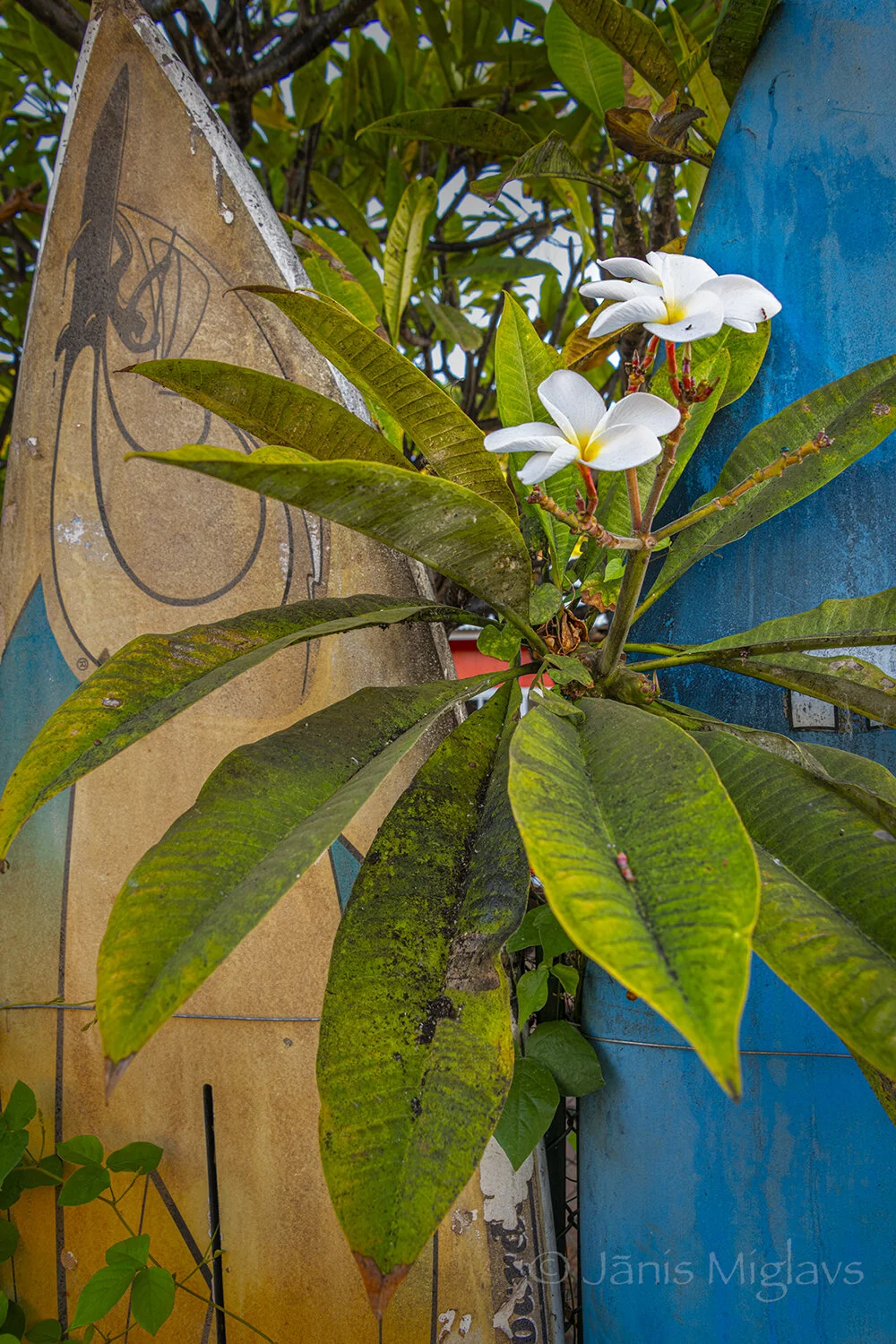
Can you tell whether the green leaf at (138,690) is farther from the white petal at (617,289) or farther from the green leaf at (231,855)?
the white petal at (617,289)

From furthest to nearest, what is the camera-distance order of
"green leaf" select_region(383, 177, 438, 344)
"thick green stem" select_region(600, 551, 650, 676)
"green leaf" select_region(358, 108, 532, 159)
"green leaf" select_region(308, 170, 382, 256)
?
"green leaf" select_region(308, 170, 382, 256) → "green leaf" select_region(383, 177, 438, 344) → "green leaf" select_region(358, 108, 532, 159) → "thick green stem" select_region(600, 551, 650, 676)

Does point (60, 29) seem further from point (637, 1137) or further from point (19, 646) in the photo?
point (637, 1137)

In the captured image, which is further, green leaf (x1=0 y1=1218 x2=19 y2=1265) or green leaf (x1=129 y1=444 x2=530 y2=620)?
green leaf (x1=0 y1=1218 x2=19 y2=1265)

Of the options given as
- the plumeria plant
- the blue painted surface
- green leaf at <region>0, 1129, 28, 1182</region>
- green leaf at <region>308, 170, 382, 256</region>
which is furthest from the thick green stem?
green leaf at <region>308, 170, 382, 256</region>

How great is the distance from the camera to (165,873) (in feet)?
1.50

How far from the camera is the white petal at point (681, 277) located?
509 mm

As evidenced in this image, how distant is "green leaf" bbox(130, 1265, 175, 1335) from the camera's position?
2.27 feet

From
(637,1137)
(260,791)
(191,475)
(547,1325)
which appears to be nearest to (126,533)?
(191,475)

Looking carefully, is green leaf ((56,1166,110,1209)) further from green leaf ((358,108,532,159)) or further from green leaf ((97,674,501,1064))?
green leaf ((358,108,532,159))

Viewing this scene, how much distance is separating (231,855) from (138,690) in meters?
0.16

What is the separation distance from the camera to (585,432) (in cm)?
50

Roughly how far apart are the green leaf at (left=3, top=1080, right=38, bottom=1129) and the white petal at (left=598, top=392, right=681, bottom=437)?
85 cm

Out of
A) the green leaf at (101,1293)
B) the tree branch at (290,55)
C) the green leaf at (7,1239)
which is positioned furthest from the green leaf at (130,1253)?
the tree branch at (290,55)

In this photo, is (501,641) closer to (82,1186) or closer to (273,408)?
(273,408)
